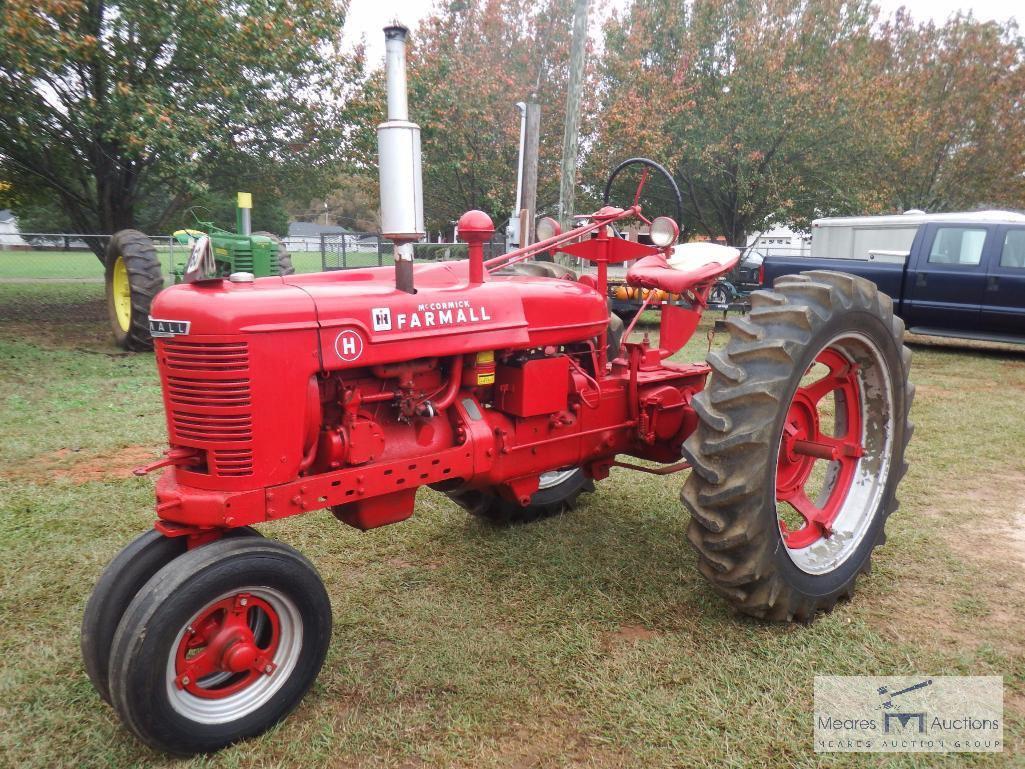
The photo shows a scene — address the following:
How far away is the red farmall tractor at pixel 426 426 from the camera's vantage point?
7.32 ft

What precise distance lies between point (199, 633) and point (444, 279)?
5.16 ft

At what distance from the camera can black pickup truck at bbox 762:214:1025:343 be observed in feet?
31.6

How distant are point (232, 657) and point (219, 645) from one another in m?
0.05

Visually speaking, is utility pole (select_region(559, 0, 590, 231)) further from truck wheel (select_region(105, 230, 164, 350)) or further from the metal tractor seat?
the metal tractor seat

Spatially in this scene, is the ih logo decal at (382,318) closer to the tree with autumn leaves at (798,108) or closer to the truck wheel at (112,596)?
the truck wheel at (112,596)

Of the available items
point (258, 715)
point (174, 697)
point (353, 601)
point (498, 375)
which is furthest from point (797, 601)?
point (174, 697)

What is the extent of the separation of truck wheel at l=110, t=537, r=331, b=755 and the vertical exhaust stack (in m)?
1.07

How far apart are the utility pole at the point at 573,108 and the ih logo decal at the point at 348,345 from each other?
8676mm

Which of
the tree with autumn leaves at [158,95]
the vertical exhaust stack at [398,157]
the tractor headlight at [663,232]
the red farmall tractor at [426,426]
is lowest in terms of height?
the red farmall tractor at [426,426]

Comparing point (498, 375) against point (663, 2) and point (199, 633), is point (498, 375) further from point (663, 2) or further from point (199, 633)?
point (663, 2)

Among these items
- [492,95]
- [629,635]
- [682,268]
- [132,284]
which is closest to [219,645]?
[629,635]

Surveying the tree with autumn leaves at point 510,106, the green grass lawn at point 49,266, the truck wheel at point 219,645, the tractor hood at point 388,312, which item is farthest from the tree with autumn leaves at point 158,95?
the truck wheel at point 219,645

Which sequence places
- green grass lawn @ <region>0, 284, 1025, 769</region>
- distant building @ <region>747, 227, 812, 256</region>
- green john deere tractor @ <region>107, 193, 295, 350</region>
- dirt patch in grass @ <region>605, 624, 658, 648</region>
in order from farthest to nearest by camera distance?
1. distant building @ <region>747, 227, 812, 256</region>
2. green john deere tractor @ <region>107, 193, 295, 350</region>
3. dirt patch in grass @ <region>605, 624, 658, 648</region>
4. green grass lawn @ <region>0, 284, 1025, 769</region>

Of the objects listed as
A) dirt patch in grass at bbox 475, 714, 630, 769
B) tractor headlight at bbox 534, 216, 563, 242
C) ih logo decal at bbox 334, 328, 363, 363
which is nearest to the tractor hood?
ih logo decal at bbox 334, 328, 363, 363
